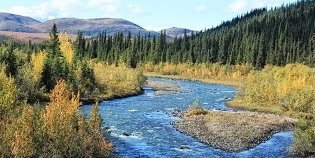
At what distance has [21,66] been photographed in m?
76.1

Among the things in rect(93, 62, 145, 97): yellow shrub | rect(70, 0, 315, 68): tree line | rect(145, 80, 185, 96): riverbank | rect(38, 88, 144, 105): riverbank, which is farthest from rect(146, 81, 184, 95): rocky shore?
rect(70, 0, 315, 68): tree line

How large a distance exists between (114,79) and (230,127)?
51.5m

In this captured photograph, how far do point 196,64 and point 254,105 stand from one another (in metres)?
96.8

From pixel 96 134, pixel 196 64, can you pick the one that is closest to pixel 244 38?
pixel 196 64

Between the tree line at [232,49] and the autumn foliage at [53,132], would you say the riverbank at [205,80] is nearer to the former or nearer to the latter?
the tree line at [232,49]

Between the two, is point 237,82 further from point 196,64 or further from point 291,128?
point 291,128

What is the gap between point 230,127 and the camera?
53625mm

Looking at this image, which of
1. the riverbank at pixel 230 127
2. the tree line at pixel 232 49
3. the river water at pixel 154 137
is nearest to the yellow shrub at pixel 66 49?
the river water at pixel 154 137

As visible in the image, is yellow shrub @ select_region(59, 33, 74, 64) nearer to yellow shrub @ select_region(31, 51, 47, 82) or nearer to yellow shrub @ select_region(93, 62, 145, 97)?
yellow shrub @ select_region(93, 62, 145, 97)

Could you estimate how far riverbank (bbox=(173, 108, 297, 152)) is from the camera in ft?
154

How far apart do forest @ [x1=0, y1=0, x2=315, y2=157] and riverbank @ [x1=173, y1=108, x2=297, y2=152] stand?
4419 millimetres

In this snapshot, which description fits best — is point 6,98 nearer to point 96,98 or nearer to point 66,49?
point 96,98

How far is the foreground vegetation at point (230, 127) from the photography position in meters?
47.1

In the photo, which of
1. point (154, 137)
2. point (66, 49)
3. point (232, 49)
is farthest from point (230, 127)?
point (232, 49)
